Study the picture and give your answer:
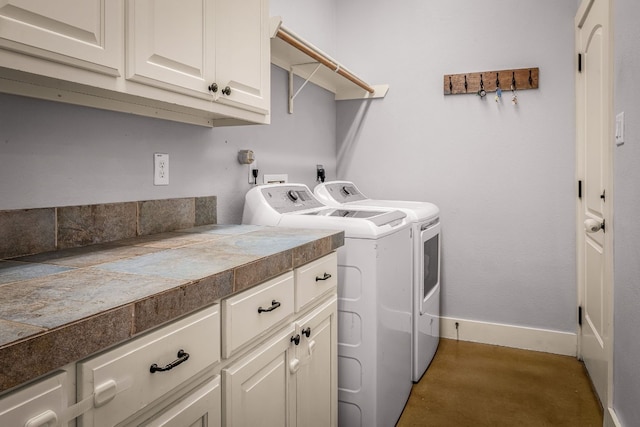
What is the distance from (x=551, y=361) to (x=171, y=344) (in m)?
2.61

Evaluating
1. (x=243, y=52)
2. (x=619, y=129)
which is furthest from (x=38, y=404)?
(x=619, y=129)

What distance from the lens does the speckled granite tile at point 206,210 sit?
1.85 meters

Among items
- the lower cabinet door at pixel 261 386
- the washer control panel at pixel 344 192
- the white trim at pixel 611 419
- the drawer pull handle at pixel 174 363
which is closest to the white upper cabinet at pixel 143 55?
the drawer pull handle at pixel 174 363

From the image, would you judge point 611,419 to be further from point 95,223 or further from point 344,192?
point 95,223

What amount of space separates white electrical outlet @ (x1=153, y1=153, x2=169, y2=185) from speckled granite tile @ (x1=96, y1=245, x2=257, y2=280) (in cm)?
49

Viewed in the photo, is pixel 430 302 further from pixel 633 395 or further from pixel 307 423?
pixel 307 423

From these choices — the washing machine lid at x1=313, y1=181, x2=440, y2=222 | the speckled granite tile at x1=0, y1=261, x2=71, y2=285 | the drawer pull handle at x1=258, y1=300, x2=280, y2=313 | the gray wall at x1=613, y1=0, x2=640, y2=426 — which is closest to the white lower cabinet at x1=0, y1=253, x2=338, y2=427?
the drawer pull handle at x1=258, y1=300, x2=280, y2=313

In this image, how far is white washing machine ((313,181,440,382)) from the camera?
2314 millimetres

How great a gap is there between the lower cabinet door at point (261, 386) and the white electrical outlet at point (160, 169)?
76 centimetres

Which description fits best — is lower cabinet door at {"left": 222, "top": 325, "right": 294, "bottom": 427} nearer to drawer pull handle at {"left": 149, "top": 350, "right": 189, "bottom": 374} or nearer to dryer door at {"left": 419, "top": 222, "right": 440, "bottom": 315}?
drawer pull handle at {"left": 149, "top": 350, "right": 189, "bottom": 374}

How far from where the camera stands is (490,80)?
2.89 metres

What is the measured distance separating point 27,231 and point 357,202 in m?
1.99

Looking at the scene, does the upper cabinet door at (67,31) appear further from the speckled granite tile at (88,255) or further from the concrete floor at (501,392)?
the concrete floor at (501,392)

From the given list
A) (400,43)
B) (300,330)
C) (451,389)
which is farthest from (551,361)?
(400,43)
